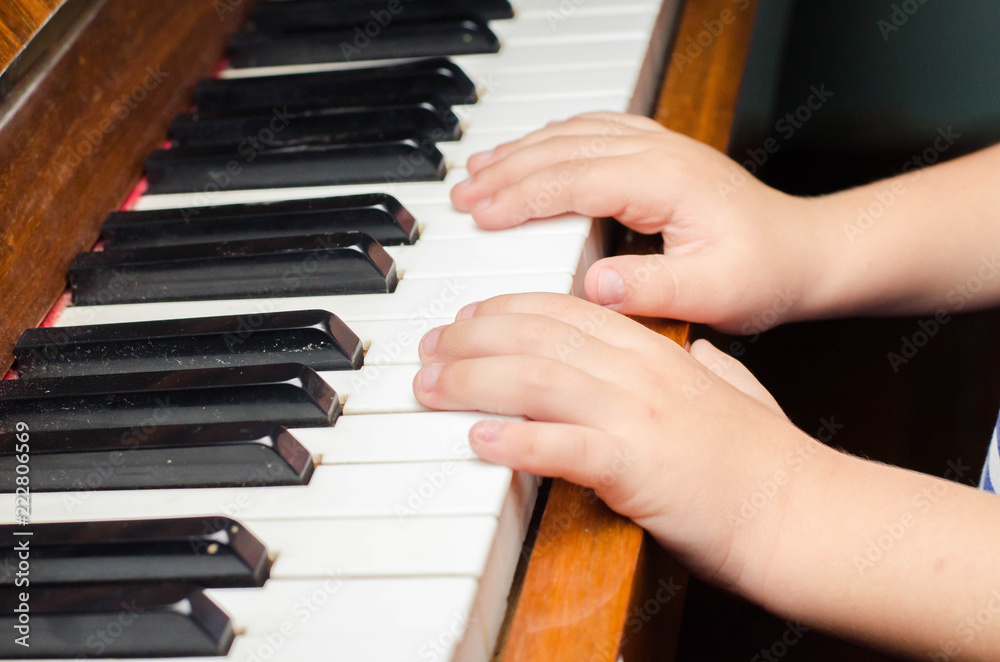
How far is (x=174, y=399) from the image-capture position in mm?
763

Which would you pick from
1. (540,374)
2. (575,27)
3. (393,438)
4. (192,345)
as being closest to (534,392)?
(540,374)

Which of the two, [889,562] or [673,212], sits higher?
[673,212]

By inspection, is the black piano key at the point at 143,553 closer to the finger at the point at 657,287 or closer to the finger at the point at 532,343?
the finger at the point at 532,343

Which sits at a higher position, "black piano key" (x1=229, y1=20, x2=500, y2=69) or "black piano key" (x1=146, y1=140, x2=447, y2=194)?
"black piano key" (x1=229, y1=20, x2=500, y2=69)

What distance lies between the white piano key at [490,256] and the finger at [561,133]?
12cm

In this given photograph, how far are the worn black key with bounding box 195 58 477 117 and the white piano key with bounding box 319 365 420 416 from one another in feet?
1.47

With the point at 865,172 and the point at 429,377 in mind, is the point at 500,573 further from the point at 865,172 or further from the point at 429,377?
the point at 865,172

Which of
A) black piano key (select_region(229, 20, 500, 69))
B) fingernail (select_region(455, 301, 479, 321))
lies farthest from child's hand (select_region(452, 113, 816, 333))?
black piano key (select_region(229, 20, 500, 69))

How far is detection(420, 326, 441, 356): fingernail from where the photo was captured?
0.78 m

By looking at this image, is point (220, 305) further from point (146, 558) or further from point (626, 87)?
point (626, 87)

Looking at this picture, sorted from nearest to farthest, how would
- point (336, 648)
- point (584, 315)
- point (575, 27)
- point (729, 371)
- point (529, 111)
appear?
point (336, 648) < point (584, 315) < point (729, 371) < point (529, 111) < point (575, 27)

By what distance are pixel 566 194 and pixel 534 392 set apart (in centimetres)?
29

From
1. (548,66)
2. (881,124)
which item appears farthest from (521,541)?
(881,124)

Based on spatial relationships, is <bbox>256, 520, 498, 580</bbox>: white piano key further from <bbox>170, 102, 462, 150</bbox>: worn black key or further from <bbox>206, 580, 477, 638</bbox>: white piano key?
<bbox>170, 102, 462, 150</bbox>: worn black key
